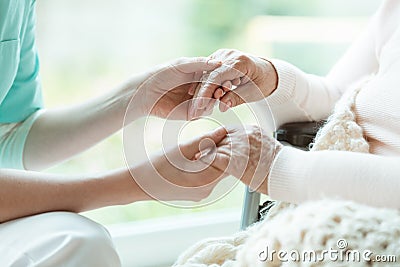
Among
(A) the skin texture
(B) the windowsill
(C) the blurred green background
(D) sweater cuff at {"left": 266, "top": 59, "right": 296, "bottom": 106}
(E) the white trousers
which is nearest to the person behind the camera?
(E) the white trousers

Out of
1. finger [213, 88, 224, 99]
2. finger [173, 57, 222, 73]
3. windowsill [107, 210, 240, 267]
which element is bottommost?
windowsill [107, 210, 240, 267]

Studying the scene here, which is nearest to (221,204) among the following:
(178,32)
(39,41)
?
(178,32)

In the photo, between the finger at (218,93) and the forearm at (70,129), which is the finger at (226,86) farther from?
the forearm at (70,129)

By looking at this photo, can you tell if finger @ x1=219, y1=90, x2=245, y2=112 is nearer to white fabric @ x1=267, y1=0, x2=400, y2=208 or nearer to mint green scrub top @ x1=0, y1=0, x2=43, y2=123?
white fabric @ x1=267, y1=0, x2=400, y2=208

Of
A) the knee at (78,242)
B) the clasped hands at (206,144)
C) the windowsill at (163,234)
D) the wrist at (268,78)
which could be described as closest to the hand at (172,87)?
the clasped hands at (206,144)

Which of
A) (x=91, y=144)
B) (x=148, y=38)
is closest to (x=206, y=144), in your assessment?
(x=91, y=144)

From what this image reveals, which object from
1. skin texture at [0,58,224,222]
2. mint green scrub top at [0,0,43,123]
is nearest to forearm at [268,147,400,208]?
skin texture at [0,58,224,222]

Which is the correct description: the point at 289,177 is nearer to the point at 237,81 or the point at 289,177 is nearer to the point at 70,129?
the point at 237,81

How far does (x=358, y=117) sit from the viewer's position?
46.1 inches

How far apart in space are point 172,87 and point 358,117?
0.32 m

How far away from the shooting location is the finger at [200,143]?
106 cm

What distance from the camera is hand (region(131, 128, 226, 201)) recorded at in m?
1.06

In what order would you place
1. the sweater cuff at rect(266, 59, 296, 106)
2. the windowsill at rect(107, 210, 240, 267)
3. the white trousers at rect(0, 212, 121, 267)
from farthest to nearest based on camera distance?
the windowsill at rect(107, 210, 240, 267)
the sweater cuff at rect(266, 59, 296, 106)
the white trousers at rect(0, 212, 121, 267)

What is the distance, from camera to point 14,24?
3.84 feet
